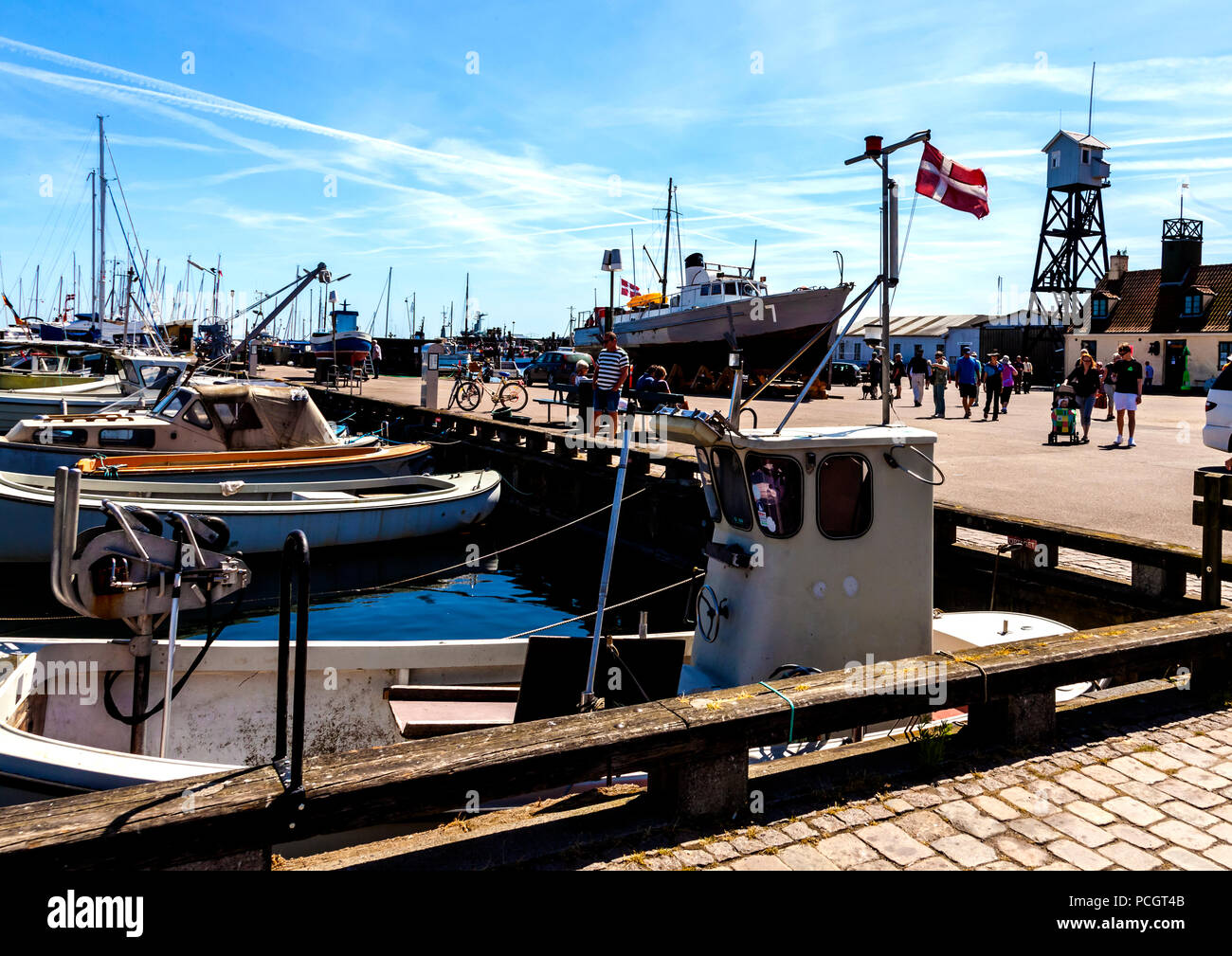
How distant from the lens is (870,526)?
5.65 m

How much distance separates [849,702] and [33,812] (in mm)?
3204

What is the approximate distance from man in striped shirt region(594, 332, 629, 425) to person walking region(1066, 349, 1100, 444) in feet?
32.3

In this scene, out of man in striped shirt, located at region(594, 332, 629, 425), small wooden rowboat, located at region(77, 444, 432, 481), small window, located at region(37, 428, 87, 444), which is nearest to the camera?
small wooden rowboat, located at region(77, 444, 432, 481)

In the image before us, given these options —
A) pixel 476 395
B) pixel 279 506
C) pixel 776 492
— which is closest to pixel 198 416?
pixel 279 506

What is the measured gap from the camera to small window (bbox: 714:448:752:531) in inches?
228

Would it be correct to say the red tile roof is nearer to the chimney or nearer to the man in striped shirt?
the chimney

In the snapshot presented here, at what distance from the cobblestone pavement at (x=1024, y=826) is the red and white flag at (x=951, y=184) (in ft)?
11.3

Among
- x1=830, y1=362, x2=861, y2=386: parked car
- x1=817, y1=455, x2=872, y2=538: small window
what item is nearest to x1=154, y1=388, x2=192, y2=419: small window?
x1=817, y1=455, x2=872, y2=538: small window

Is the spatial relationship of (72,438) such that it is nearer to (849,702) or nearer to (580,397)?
(580,397)

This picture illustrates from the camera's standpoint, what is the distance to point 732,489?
5938mm

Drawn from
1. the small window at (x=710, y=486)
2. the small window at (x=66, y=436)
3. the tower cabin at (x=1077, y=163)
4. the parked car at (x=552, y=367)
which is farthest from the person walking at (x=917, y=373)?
the tower cabin at (x=1077, y=163)

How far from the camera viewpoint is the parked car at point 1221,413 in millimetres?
13352

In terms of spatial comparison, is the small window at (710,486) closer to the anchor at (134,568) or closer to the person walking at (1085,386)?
the anchor at (134,568)
